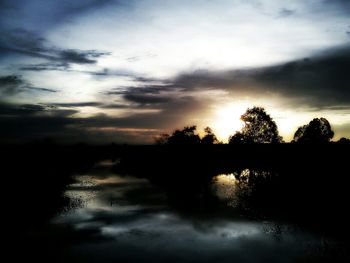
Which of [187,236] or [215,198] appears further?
[215,198]

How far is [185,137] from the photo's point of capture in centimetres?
8756

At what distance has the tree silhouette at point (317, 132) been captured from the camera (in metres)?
79.2

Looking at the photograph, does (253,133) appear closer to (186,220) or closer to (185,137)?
(185,137)

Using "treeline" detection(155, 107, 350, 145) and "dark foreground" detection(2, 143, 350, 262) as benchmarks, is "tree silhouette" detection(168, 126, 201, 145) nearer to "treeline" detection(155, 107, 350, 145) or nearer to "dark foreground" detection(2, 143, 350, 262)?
"treeline" detection(155, 107, 350, 145)

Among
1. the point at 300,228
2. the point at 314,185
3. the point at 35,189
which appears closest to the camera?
the point at 300,228

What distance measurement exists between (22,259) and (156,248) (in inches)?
213

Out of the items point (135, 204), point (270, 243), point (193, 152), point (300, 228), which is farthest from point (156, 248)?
point (193, 152)

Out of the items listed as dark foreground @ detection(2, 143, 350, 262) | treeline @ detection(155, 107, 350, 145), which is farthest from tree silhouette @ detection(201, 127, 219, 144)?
dark foreground @ detection(2, 143, 350, 262)

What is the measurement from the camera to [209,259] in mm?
12148

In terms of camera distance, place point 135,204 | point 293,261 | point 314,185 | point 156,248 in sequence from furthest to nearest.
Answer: point 314,185 → point 135,204 → point 156,248 → point 293,261

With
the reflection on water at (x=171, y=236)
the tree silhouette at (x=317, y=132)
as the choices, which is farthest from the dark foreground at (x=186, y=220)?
the tree silhouette at (x=317, y=132)

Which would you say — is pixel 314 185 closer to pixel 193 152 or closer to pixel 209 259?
pixel 209 259

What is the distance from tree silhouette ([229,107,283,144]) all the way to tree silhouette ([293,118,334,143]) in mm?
7859

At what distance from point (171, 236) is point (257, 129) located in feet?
256
